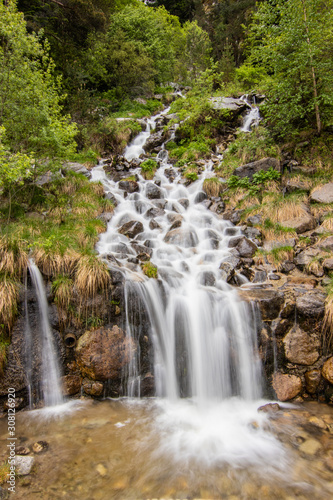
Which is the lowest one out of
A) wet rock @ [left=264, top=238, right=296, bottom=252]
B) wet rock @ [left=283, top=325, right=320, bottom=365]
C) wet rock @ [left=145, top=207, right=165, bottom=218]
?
wet rock @ [left=283, top=325, right=320, bottom=365]

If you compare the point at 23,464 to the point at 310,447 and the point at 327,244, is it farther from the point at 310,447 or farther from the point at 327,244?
the point at 327,244

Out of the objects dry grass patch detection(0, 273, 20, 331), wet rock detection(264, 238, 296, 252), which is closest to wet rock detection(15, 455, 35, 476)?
dry grass patch detection(0, 273, 20, 331)

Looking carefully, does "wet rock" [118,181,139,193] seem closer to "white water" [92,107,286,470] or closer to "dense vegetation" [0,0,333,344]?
"dense vegetation" [0,0,333,344]

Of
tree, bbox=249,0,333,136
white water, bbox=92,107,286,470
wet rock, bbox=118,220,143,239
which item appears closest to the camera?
white water, bbox=92,107,286,470

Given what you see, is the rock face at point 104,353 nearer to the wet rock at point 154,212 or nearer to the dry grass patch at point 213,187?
the wet rock at point 154,212

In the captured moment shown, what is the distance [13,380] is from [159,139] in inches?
591

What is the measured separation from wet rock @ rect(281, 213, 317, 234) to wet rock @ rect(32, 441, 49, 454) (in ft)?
27.3

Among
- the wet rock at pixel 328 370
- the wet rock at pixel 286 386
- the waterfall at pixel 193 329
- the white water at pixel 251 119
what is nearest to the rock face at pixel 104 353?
the waterfall at pixel 193 329

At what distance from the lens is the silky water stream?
139 inches

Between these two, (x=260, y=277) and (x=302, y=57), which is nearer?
(x=260, y=277)

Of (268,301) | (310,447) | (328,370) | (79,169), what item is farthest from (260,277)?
(79,169)

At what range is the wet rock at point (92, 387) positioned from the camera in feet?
17.4

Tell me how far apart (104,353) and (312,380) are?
4.26m

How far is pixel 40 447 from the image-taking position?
399 cm
